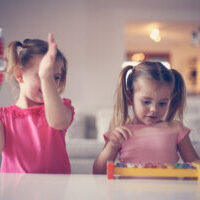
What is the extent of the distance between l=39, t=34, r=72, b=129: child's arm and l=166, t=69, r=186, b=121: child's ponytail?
0.17m

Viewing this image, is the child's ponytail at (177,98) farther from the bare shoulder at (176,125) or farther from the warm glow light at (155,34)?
the warm glow light at (155,34)

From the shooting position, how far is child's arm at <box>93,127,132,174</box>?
46 centimetres

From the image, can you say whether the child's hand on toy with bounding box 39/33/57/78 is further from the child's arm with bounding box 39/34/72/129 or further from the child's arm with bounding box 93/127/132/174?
the child's arm with bounding box 93/127/132/174

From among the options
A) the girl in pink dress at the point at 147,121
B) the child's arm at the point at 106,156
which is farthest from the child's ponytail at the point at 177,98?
the child's arm at the point at 106,156

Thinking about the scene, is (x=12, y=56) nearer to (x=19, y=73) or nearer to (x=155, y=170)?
(x=19, y=73)

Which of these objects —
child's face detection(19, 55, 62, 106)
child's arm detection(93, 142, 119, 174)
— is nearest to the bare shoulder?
child's arm detection(93, 142, 119, 174)

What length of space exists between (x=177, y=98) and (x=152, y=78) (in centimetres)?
6

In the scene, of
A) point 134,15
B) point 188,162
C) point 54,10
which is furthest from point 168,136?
point 134,15

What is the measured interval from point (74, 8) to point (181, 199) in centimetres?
40

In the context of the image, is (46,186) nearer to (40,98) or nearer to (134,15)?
(40,98)

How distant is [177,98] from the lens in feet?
1.54

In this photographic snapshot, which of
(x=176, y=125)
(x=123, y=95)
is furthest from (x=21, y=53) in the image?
(x=176, y=125)

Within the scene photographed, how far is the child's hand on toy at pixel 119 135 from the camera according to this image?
1.49 ft

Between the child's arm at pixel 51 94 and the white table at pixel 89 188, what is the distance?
9cm
